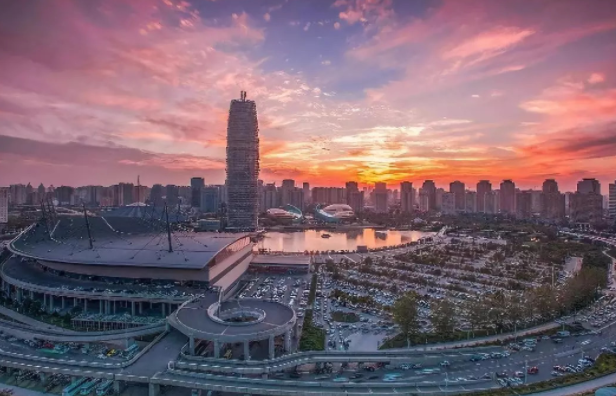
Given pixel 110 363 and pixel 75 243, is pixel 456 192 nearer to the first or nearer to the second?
pixel 75 243

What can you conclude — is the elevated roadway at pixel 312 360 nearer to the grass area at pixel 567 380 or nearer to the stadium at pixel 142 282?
the stadium at pixel 142 282

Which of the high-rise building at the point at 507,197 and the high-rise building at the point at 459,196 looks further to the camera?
the high-rise building at the point at 459,196

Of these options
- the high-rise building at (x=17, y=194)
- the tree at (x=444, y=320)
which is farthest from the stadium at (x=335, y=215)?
the high-rise building at (x=17, y=194)

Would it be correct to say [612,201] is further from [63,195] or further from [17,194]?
[17,194]

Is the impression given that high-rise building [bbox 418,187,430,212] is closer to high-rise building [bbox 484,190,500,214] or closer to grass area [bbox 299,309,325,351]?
high-rise building [bbox 484,190,500,214]

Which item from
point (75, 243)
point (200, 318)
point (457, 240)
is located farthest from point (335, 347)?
point (457, 240)

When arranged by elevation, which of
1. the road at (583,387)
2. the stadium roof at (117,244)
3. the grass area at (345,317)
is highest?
the stadium roof at (117,244)
